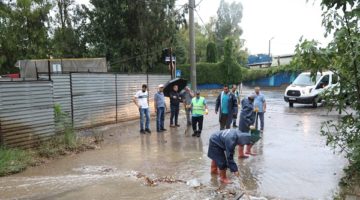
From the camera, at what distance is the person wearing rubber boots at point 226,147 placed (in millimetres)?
7082

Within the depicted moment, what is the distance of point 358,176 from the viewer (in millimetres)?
7199

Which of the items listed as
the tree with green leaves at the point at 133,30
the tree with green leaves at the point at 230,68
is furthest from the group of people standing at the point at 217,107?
the tree with green leaves at the point at 230,68

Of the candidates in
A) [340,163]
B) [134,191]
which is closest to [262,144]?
[340,163]

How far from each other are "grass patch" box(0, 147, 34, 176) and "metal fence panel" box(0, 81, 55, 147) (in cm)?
53

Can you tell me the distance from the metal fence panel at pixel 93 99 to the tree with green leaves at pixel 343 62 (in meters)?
9.28

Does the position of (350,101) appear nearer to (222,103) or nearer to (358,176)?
→ (358,176)

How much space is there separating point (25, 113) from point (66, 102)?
10.9ft

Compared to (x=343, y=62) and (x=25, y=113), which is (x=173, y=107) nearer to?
(x=25, y=113)

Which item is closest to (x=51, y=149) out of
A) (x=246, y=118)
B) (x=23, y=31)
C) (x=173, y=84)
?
(x=246, y=118)

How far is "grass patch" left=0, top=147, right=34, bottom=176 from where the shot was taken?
8391mm

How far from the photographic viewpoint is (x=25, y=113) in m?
10.3

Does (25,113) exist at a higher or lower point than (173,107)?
higher

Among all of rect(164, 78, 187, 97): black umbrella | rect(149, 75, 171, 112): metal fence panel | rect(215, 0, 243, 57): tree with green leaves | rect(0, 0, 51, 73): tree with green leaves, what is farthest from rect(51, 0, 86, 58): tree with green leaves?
rect(215, 0, 243, 57): tree with green leaves

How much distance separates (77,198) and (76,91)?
8.02m
